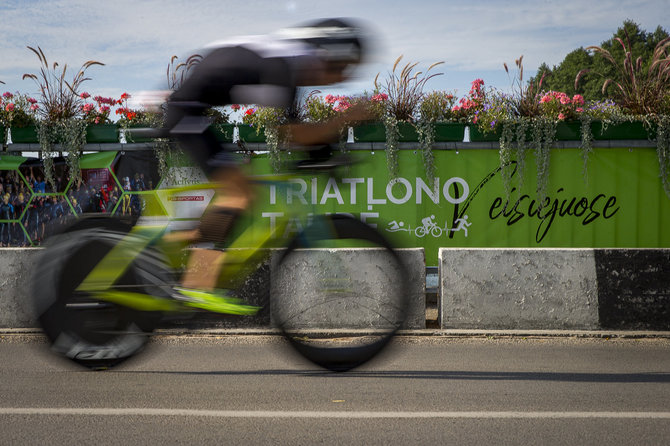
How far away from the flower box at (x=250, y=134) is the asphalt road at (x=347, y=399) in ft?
18.5

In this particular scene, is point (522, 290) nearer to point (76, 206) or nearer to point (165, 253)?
point (165, 253)

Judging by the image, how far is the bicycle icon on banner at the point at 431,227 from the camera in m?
10.6

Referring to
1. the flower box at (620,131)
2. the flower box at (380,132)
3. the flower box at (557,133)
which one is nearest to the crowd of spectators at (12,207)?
the flower box at (380,132)

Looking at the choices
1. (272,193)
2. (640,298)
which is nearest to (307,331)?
(272,193)

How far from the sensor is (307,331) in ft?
14.6

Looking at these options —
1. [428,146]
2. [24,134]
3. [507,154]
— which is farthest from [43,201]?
[507,154]

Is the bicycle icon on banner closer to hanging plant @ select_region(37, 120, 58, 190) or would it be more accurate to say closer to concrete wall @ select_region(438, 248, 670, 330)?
concrete wall @ select_region(438, 248, 670, 330)

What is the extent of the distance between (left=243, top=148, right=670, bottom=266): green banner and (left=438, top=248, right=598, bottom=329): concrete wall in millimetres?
3623

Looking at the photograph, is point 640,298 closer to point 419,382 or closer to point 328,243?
point 419,382

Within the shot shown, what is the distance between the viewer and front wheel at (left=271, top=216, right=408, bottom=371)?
13.6ft

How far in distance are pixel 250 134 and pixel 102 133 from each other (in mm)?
2376

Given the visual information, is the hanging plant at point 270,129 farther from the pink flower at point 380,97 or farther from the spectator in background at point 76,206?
the spectator in background at point 76,206

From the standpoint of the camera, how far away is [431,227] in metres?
10.6

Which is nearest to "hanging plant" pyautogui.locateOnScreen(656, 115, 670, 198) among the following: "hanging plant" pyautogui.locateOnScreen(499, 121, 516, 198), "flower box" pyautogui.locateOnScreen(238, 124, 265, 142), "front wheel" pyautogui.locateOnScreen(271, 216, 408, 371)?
"hanging plant" pyautogui.locateOnScreen(499, 121, 516, 198)
